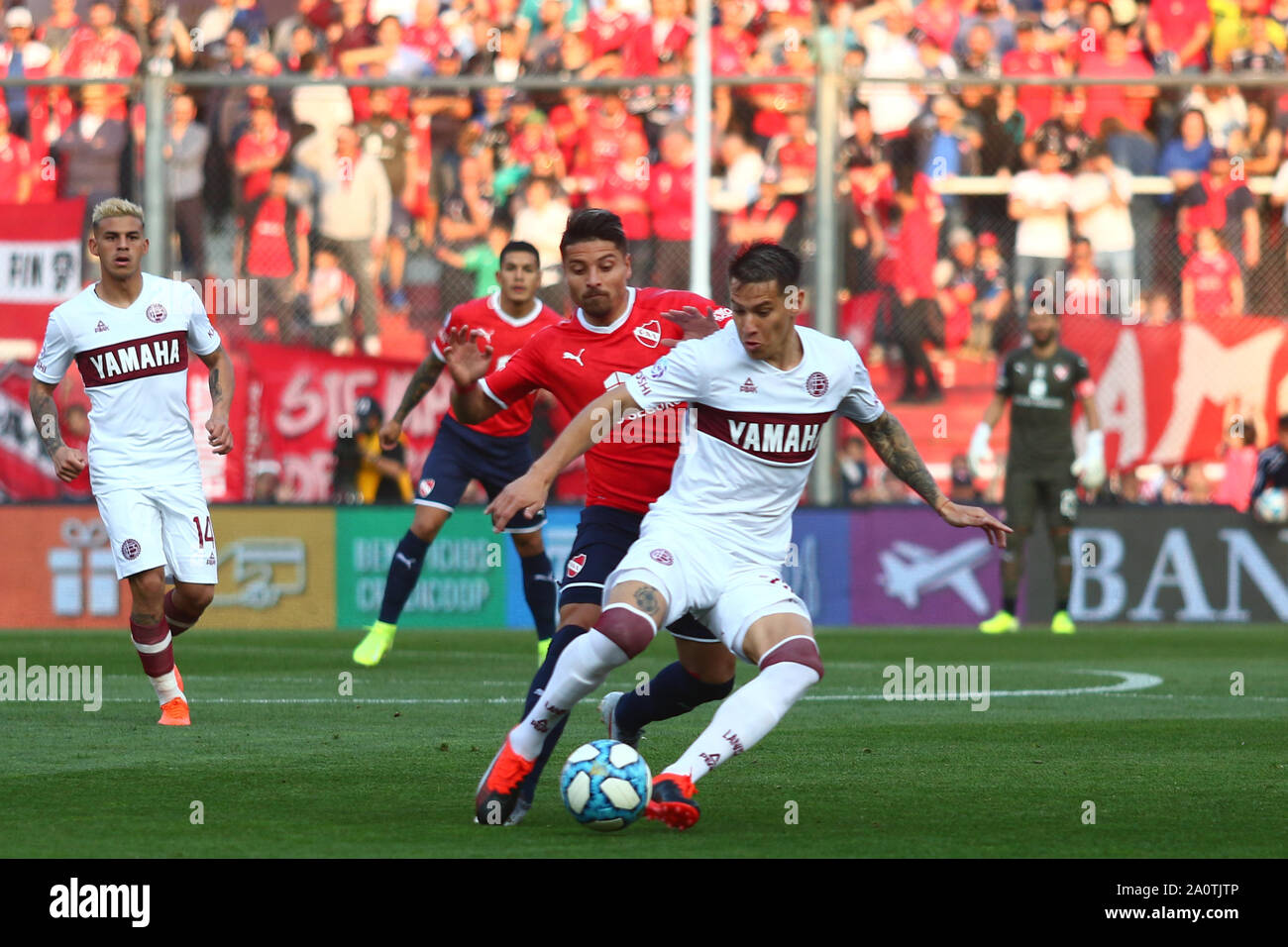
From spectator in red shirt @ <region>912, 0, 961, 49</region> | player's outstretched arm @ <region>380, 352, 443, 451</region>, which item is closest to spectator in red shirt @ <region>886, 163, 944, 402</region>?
spectator in red shirt @ <region>912, 0, 961, 49</region>

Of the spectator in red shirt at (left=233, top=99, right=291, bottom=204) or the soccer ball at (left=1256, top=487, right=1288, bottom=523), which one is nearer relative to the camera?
the soccer ball at (left=1256, top=487, right=1288, bottom=523)

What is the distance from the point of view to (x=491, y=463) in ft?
41.0

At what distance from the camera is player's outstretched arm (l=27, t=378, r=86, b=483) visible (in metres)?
8.75

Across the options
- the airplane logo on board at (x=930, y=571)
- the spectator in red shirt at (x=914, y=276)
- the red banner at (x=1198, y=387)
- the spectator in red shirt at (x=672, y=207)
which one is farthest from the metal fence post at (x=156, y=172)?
the red banner at (x=1198, y=387)

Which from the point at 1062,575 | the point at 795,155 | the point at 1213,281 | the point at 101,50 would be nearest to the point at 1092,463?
the point at 1062,575

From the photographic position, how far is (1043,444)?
16.0 metres

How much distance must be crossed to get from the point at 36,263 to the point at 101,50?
9.82 ft

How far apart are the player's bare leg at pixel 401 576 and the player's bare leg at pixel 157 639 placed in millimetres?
3232

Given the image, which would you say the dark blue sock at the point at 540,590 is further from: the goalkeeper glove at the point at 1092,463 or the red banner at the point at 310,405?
the goalkeeper glove at the point at 1092,463

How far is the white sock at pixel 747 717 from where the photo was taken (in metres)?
6.03

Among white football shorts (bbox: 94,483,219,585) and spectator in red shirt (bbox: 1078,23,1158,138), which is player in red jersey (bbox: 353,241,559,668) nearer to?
white football shorts (bbox: 94,483,219,585)

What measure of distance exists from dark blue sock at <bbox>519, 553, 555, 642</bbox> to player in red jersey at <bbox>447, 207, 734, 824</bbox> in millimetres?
5052
